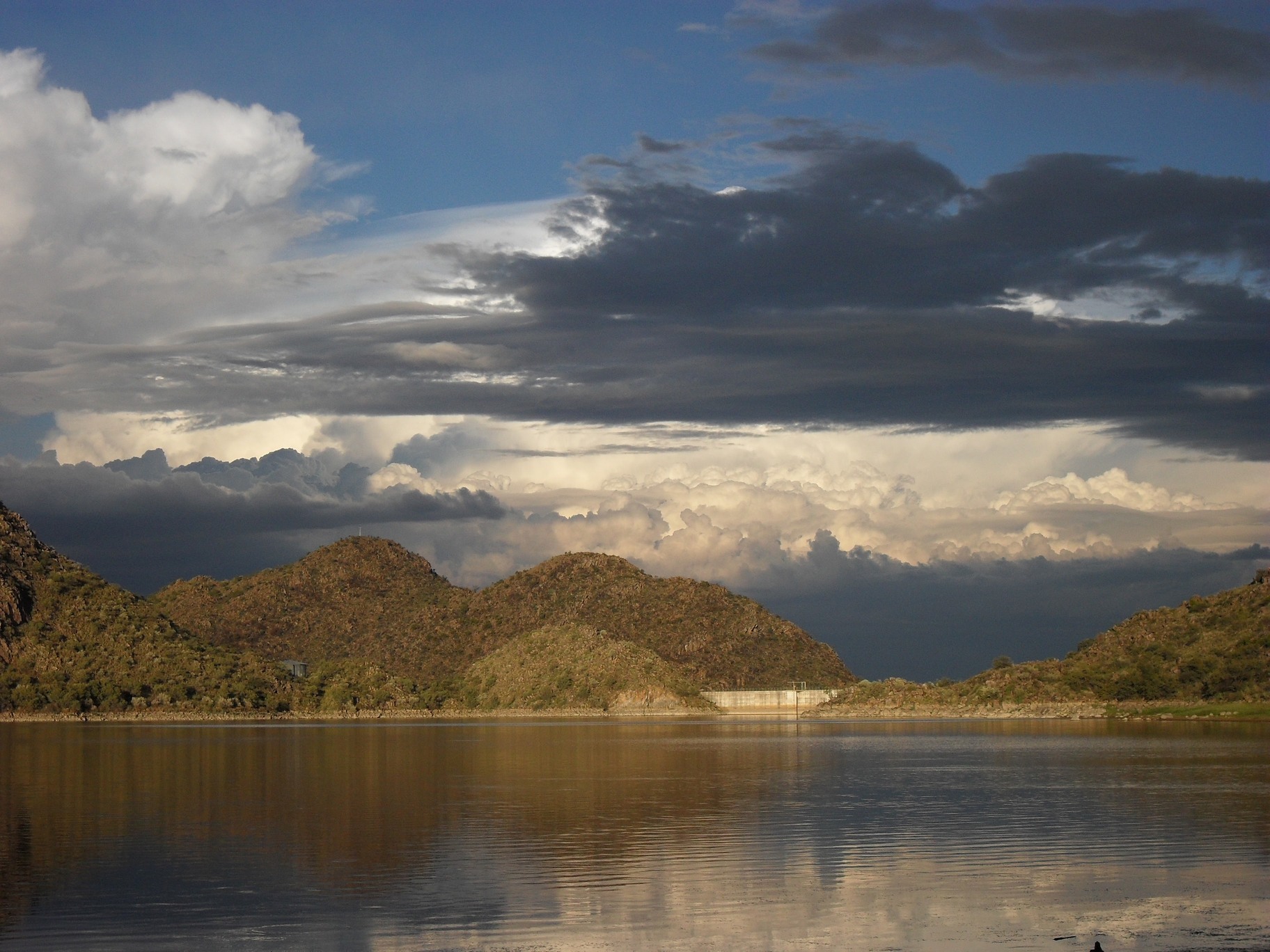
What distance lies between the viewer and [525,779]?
Result: 76250mm

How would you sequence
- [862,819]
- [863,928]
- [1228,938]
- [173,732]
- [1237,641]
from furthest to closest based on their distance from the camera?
[1237,641], [173,732], [862,819], [863,928], [1228,938]

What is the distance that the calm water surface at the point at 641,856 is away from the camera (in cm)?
2980

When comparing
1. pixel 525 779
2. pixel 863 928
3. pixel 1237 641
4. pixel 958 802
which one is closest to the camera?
pixel 863 928

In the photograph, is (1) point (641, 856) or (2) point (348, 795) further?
(2) point (348, 795)

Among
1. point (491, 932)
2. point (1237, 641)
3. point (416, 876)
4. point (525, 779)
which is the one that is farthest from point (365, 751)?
point (1237, 641)

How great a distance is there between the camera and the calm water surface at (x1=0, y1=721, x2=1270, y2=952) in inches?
1173

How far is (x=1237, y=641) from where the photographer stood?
645 feet

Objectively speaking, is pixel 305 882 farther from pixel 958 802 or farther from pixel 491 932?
pixel 958 802

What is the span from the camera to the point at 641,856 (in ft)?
136

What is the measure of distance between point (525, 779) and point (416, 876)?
39.1m

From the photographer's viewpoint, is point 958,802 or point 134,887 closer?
point 134,887

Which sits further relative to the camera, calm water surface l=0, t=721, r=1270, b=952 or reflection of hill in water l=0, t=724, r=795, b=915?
reflection of hill in water l=0, t=724, r=795, b=915

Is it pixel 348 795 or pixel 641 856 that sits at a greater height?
pixel 641 856

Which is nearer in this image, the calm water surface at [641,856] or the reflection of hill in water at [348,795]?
the calm water surface at [641,856]
